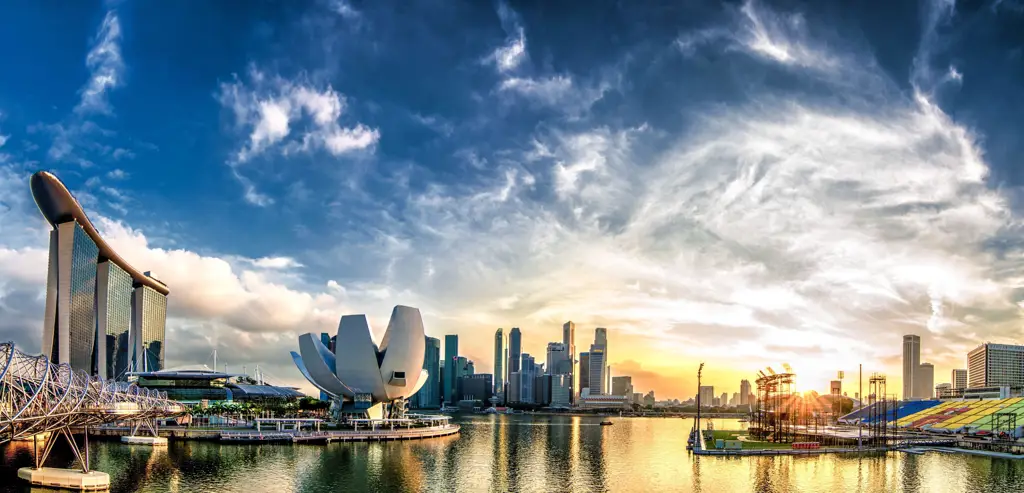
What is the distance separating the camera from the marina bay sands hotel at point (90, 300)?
91625 millimetres

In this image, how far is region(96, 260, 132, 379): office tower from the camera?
11169cm

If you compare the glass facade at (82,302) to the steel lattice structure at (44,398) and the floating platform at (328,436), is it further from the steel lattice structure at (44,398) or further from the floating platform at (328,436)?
the steel lattice structure at (44,398)

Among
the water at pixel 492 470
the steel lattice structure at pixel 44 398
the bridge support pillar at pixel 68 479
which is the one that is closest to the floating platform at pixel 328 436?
the water at pixel 492 470

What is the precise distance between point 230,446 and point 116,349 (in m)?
82.5

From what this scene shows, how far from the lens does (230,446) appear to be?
56000 mm

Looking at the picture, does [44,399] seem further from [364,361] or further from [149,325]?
[149,325]

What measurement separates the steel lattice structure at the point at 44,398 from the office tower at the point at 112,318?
73802 mm

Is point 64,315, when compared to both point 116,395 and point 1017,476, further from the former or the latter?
point 1017,476

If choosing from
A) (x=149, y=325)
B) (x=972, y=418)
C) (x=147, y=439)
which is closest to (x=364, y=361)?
(x=147, y=439)

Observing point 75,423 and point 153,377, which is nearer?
point 75,423

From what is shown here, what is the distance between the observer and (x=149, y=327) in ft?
465

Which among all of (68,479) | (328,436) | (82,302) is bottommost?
(328,436)

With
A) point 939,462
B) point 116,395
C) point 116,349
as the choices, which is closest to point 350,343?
point 116,395

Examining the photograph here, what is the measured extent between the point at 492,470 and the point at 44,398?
969 inches
